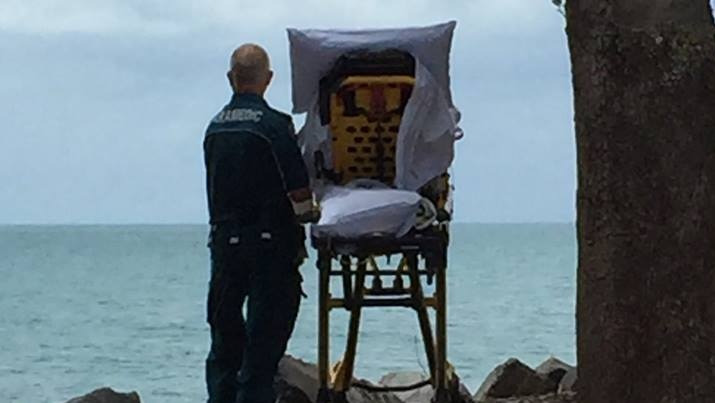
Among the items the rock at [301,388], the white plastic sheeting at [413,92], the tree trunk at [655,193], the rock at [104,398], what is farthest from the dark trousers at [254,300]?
the rock at [104,398]

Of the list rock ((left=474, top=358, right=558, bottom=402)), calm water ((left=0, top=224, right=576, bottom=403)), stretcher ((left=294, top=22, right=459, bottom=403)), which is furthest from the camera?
calm water ((left=0, top=224, right=576, bottom=403))

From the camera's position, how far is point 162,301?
43438 mm

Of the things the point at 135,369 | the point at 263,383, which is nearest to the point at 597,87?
the point at 263,383

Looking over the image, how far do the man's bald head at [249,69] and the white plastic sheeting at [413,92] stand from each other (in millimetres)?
793

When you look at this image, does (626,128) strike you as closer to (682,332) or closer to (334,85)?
(682,332)

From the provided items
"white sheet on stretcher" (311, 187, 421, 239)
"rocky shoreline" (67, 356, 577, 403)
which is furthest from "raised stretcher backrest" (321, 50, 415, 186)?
"rocky shoreline" (67, 356, 577, 403)

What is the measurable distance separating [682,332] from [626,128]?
58 centimetres

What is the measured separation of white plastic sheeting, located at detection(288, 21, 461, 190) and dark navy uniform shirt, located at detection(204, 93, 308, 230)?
0.75 meters

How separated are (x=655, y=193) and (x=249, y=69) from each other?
2348 mm

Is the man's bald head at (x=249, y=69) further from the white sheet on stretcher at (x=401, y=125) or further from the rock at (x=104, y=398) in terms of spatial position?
the rock at (x=104, y=398)

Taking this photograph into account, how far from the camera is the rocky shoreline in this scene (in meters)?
8.55

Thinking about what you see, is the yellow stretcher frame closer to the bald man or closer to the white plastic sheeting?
the white plastic sheeting

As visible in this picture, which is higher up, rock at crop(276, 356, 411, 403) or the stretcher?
the stretcher

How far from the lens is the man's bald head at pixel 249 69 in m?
7.09
